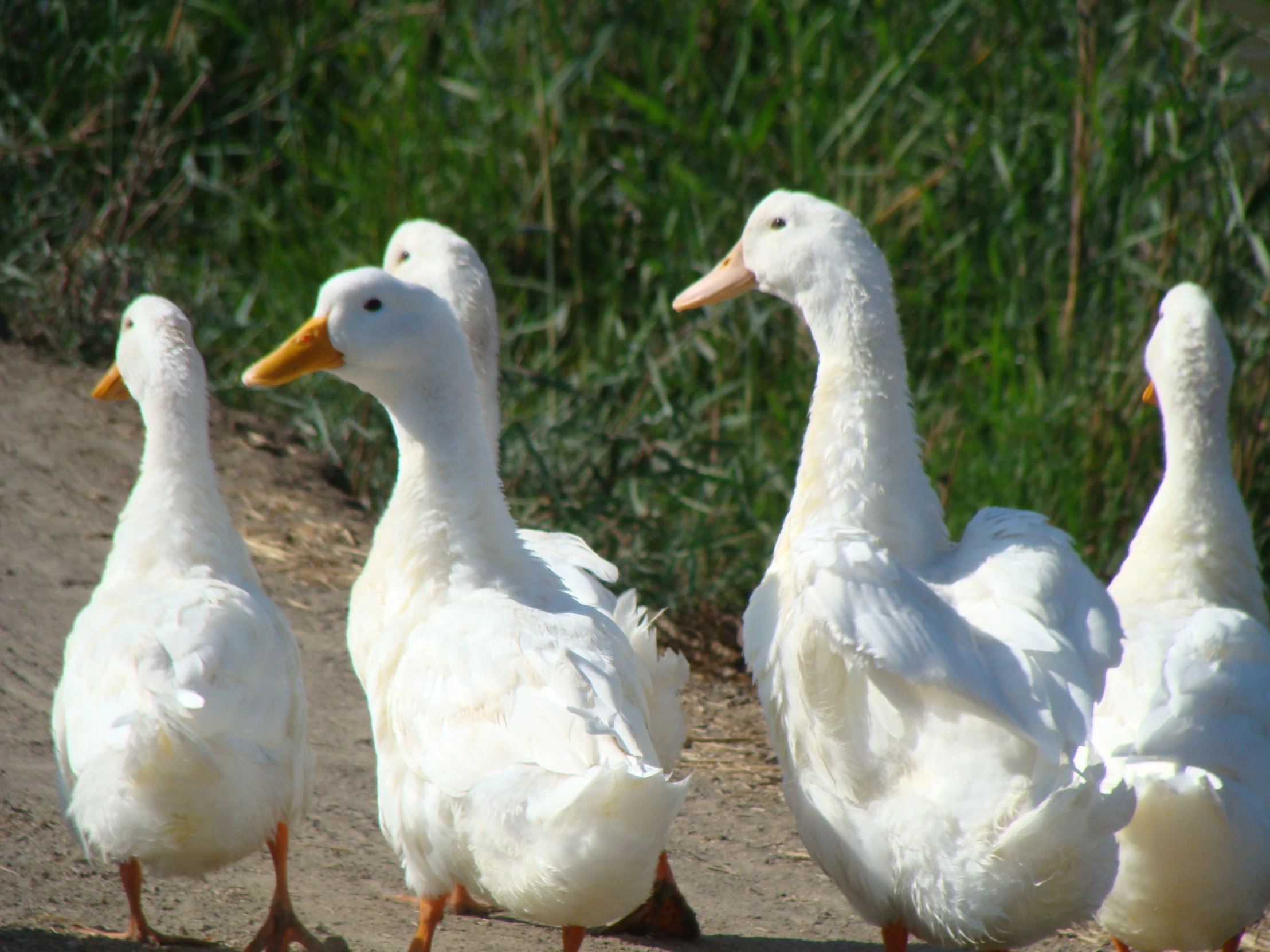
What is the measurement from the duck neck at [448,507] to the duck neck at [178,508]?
1.83 feet

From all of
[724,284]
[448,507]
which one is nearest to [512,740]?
[448,507]

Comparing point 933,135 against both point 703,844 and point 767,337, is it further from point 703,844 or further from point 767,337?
point 703,844

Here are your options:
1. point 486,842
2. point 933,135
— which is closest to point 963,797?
point 486,842

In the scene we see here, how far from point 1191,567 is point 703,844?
65.5 inches

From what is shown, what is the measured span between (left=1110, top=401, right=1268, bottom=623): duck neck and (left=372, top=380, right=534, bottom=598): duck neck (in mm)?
1743

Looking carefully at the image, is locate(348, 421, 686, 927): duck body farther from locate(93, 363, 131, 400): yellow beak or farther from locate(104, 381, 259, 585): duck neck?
locate(93, 363, 131, 400): yellow beak

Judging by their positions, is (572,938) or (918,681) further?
(572,938)

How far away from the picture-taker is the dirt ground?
3.55m

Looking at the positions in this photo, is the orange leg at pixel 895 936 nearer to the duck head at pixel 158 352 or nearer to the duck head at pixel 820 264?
the duck head at pixel 820 264

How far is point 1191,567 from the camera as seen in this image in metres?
3.82

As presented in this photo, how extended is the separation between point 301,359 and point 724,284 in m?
1.34

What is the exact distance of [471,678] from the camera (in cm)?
299

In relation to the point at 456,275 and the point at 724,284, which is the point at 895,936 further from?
the point at 456,275

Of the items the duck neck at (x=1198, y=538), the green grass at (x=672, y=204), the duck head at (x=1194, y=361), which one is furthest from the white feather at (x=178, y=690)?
the duck head at (x=1194, y=361)
